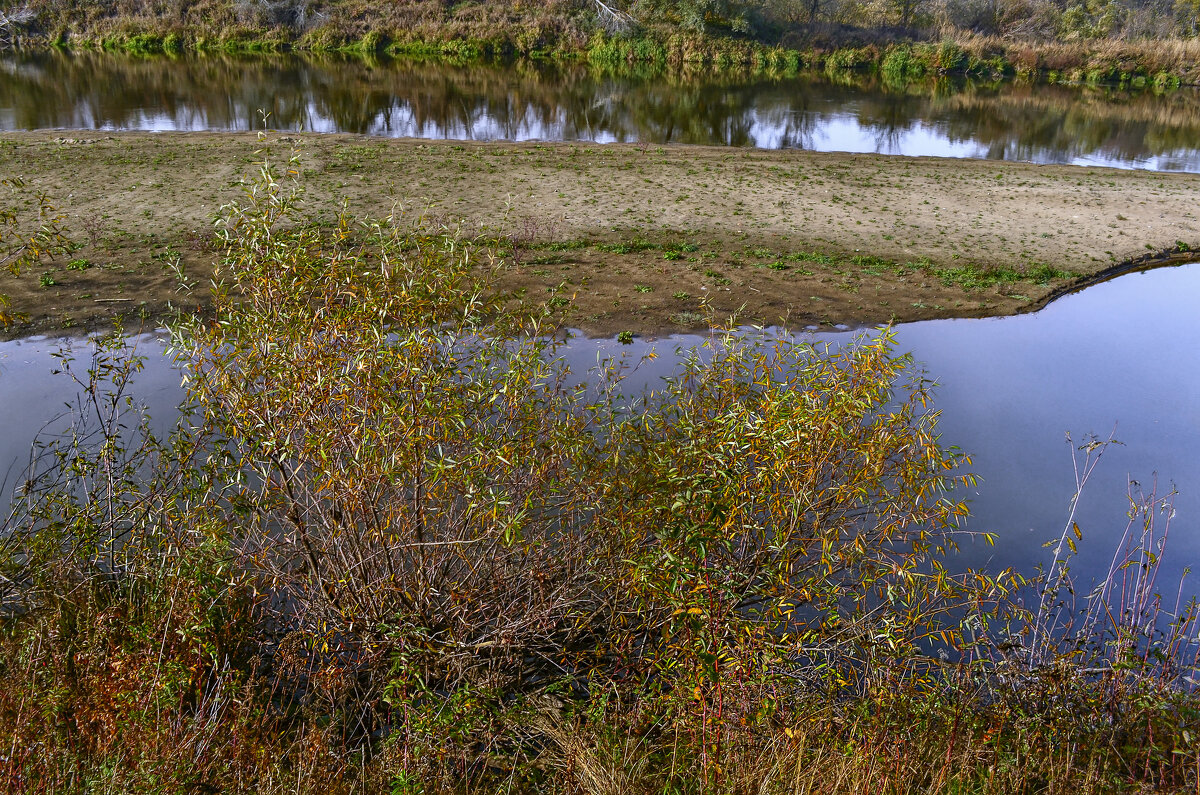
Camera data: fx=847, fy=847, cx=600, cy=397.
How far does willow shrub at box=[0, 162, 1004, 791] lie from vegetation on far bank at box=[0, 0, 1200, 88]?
3654cm

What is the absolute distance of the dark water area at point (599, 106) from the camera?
78.4 ft

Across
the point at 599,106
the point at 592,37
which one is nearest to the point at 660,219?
the point at 599,106

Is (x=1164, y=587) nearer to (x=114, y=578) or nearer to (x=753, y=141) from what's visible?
(x=114, y=578)

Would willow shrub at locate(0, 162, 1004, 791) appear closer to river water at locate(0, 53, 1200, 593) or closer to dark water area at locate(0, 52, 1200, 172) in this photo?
river water at locate(0, 53, 1200, 593)

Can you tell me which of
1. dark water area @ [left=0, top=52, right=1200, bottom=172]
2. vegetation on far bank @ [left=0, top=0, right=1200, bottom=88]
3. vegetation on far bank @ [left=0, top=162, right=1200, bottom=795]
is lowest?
vegetation on far bank @ [left=0, top=162, right=1200, bottom=795]

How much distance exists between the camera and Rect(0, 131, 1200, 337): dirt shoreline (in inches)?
486

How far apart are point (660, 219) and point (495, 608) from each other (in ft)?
38.5

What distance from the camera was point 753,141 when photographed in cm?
2409

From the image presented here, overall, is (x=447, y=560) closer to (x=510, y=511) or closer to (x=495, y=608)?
(x=495, y=608)

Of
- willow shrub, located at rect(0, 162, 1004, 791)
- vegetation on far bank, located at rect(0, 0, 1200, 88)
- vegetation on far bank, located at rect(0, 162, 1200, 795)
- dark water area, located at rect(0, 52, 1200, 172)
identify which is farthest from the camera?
vegetation on far bank, located at rect(0, 0, 1200, 88)

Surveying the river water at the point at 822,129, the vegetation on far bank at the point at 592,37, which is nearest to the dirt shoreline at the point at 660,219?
the river water at the point at 822,129

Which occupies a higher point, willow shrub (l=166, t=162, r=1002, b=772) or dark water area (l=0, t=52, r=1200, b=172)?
dark water area (l=0, t=52, r=1200, b=172)

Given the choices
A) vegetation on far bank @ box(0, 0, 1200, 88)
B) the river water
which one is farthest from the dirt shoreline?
vegetation on far bank @ box(0, 0, 1200, 88)

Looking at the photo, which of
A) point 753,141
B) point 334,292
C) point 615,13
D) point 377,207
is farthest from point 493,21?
point 334,292
